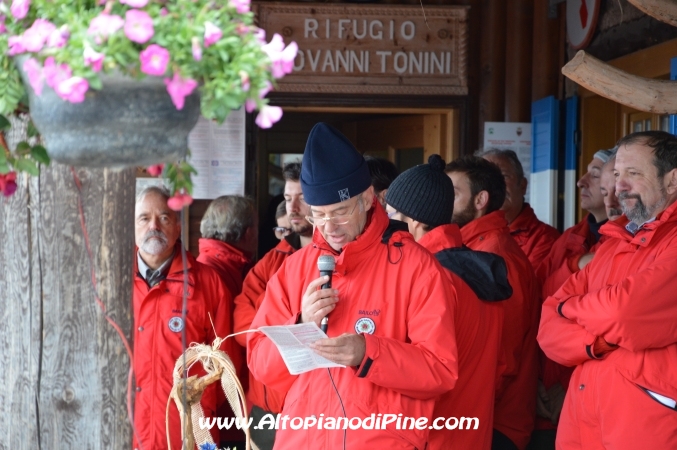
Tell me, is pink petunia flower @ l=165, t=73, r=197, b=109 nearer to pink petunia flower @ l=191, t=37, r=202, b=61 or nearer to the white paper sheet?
pink petunia flower @ l=191, t=37, r=202, b=61

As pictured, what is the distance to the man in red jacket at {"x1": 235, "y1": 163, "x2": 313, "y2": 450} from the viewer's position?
387cm

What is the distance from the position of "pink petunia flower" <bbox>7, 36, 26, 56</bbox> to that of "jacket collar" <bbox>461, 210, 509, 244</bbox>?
257 cm

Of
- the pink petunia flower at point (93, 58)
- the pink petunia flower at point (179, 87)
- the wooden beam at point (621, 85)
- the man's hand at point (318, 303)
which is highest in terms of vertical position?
the wooden beam at point (621, 85)

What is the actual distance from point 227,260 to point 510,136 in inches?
97.8

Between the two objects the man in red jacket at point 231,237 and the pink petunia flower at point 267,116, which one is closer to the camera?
the pink petunia flower at point 267,116

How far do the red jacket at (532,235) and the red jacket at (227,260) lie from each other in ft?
4.62

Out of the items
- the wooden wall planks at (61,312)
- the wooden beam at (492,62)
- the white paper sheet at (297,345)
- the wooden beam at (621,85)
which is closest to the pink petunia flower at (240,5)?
the wooden wall planks at (61,312)

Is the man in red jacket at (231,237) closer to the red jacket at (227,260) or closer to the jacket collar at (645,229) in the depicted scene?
the red jacket at (227,260)

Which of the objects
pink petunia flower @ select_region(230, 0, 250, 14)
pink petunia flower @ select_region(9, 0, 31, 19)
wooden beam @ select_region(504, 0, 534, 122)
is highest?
wooden beam @ select_region(504, 0, 534, 122)

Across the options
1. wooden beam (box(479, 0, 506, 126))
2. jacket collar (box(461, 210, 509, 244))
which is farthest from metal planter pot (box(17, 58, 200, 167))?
wooden beam (box(479, 0, 506, 126))

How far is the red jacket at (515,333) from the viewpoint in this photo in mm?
3672

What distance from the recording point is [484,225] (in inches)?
151

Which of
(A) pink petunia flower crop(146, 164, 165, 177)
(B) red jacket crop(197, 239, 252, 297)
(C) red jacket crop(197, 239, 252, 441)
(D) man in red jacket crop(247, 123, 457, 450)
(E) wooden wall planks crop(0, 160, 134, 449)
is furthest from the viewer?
(B) red jacket crop(197, 239, 252, 297)

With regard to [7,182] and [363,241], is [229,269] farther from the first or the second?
[7,182]
